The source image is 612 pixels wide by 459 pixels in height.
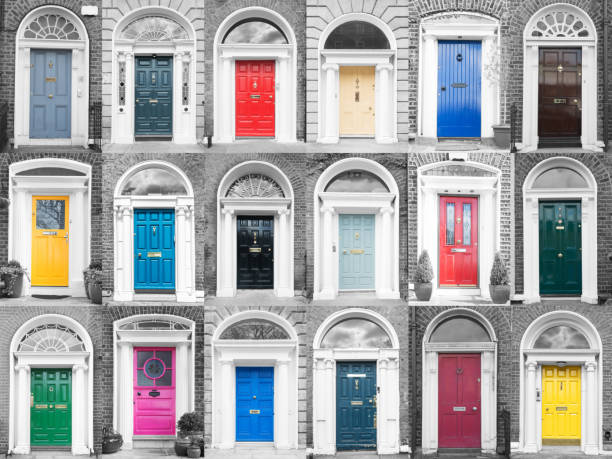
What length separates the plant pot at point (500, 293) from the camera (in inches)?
522

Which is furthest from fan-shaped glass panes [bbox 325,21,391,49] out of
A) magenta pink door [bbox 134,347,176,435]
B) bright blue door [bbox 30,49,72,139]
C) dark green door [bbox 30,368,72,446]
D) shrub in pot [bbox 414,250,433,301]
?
dark green door [bbox 30,368,72,446]

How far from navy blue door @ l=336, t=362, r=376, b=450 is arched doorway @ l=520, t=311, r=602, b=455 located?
296 cm

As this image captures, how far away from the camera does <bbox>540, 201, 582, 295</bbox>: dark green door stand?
13820 mm

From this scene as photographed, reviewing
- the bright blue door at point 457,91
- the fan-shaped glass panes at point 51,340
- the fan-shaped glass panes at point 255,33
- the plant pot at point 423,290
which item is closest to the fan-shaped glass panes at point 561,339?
the plant pot at point 423,290

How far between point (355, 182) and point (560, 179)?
161 inches

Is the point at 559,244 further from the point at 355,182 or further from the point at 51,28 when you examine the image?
the point at 51,28

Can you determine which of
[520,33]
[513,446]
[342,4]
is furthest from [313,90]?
[513,446]

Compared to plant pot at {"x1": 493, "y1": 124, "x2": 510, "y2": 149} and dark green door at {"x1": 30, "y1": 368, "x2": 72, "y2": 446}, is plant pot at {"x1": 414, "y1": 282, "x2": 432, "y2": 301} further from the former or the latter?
dark green door at {"x1": 30, "y1": 368, "x2": 72, "y2": 446}

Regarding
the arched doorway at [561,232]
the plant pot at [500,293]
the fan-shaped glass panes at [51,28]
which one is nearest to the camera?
the plant pot at [500,293]

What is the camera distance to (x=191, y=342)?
534 inches

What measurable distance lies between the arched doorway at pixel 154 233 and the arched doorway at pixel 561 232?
22.0 ft

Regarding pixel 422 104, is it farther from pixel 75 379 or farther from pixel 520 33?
pixel 75 379

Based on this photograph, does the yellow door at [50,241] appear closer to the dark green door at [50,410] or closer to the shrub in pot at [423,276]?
the dark green door at [50,410]

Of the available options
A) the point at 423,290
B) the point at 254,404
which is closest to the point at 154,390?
the point at 254,404
